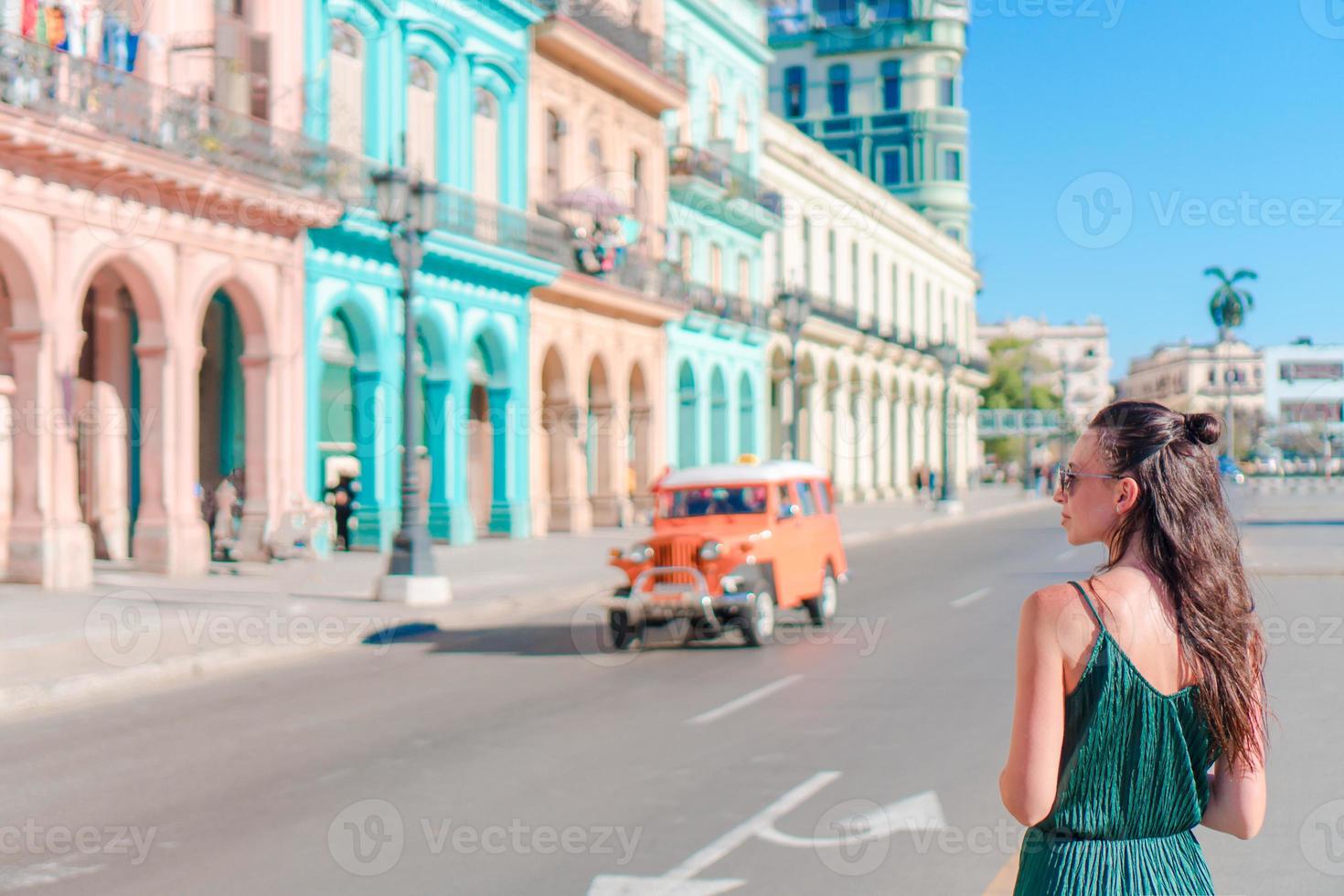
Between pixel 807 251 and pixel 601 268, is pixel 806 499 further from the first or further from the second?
pixel 807 251

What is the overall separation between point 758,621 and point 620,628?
132cm

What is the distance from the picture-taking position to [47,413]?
19234mm

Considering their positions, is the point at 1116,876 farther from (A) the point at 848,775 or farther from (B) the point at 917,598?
(B) the point at 917,598

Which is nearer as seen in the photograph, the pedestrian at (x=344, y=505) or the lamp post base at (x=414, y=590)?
the lamp post base at (x=414, y=590)

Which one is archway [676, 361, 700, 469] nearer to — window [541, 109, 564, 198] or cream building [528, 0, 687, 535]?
cream building [528, 0, 687, 535]

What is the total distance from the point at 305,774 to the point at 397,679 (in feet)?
13.5

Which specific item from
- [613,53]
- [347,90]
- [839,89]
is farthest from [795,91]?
[347,90]

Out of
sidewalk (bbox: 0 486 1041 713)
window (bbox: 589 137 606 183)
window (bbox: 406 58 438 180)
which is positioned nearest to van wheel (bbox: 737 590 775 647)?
sidewalk (bbox: 0 486 1041 713)

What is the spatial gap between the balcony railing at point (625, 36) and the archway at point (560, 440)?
25.7 ft

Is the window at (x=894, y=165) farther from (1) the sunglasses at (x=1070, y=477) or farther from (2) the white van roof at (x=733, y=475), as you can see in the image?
(1) the sunglasses at (x=1070, y=477)

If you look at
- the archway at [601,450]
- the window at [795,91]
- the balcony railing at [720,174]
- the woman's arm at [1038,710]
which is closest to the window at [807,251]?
the balcony railing at [720,174]

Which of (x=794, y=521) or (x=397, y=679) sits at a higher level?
(x=794, y=521)

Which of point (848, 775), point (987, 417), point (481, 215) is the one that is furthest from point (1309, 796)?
point (987, 417)

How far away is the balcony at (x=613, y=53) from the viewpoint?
33625 millimetres
